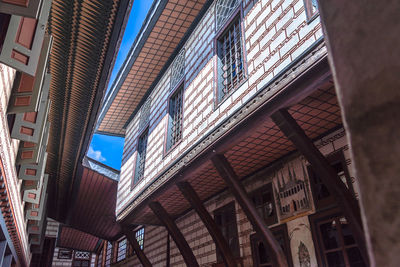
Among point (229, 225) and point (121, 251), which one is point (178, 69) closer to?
point (229, 225)

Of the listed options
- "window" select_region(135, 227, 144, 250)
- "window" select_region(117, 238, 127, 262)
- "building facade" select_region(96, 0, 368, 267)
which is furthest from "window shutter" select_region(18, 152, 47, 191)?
"window" select_region(117, 238, 127, 262)

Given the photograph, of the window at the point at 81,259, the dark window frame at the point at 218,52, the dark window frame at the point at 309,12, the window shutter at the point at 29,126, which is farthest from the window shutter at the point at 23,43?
the window at the point at 81,259

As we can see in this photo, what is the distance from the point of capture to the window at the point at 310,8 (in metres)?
3.75

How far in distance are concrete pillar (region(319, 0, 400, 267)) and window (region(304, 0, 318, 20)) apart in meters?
3.73

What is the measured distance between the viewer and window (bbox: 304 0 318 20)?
12.3ft

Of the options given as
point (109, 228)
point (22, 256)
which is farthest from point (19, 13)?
point (109, 228)

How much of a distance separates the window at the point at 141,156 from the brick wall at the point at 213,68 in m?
0.25

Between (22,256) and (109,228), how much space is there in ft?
20.8

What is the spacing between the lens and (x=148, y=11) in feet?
25.7

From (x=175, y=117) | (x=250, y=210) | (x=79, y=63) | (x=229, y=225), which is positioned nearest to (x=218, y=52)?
(x=175, y=117)

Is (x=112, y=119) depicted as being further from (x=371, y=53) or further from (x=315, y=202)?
(x=371, y=53)

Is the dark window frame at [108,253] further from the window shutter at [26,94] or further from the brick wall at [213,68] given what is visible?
the window shutter at [26,94]

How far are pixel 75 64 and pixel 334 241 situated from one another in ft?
18.1

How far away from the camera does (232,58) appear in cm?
579
